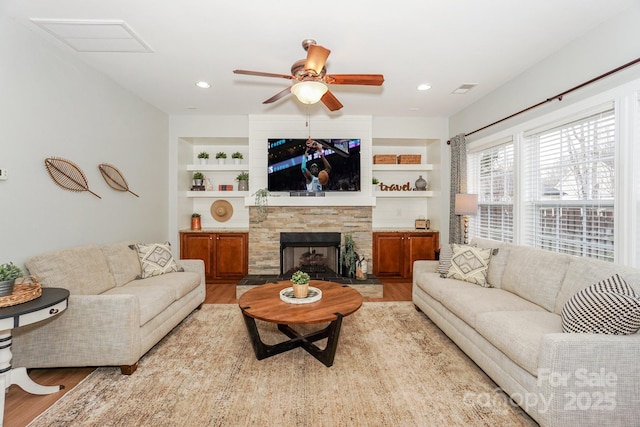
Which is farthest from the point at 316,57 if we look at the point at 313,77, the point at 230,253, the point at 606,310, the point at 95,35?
the point at 230,253

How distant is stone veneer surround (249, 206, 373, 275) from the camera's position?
4863 mm

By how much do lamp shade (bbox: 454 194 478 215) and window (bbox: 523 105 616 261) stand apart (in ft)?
1.97

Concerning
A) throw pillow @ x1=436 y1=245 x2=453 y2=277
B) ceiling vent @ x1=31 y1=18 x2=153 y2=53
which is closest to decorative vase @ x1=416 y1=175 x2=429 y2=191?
throw pillow @ x1=436 y1=245 x2=453 y2=277

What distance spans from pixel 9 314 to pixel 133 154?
2737 millimetres

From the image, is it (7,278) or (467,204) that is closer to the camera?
(7,278)

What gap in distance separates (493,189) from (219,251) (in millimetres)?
4199

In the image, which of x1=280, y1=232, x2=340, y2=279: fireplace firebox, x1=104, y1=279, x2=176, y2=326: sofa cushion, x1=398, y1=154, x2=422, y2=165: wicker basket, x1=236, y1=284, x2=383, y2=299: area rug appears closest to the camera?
x1=104, y1=279, x2=176, y2=326: sofa cushion

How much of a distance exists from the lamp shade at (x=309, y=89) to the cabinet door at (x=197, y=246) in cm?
327

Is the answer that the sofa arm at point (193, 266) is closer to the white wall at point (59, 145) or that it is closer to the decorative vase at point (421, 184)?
the white wall at point (59, 145)

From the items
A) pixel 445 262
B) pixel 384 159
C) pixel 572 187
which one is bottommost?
pixel 445 262

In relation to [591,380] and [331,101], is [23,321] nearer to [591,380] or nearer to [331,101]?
[331,101]

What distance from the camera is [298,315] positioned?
2.29 m

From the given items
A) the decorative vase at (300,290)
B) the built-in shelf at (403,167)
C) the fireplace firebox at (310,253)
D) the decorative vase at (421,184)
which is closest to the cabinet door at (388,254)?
the fireplace firebox at (310,253)

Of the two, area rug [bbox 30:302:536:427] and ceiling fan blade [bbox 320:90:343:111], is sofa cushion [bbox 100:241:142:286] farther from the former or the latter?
ceiling fan blade [bbox 320:90:343:111]
